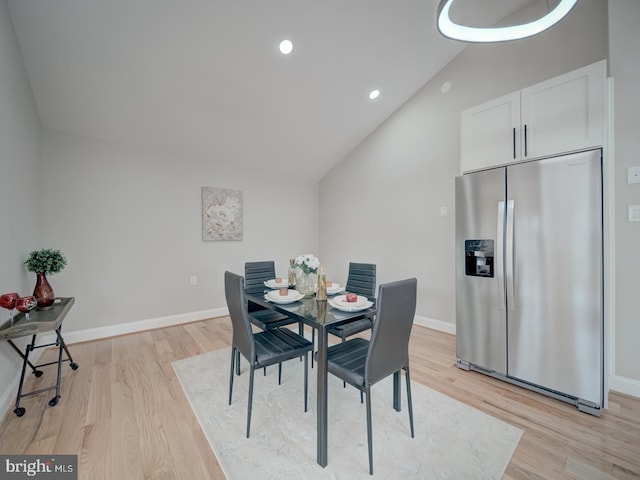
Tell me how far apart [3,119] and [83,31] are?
3.20ft

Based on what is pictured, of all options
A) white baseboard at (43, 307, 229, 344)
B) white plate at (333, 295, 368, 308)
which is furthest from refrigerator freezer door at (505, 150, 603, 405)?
white baseboard at (43, 307, 229, 344)

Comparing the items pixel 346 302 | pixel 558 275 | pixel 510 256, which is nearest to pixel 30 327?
pixel 346 302

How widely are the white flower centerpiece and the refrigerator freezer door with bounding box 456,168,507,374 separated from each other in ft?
4.55

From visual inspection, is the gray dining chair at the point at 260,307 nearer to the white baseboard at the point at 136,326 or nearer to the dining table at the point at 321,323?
the dining table at the point at 321,323

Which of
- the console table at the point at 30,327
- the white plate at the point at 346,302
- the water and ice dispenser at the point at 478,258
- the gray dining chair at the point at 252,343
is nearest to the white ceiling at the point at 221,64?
the console table at the point at 30,327

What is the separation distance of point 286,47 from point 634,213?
3402 millimetres

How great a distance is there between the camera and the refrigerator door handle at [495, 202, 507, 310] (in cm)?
223

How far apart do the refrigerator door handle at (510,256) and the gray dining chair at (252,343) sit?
5.46ft

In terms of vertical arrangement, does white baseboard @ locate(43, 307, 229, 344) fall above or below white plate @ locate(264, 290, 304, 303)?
below

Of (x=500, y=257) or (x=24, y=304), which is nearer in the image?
(x=24, y=304)

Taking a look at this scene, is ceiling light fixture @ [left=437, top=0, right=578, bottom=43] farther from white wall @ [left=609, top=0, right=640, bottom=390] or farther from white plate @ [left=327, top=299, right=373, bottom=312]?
white plate @ [left=327, top=299, right=373, bottom=312]

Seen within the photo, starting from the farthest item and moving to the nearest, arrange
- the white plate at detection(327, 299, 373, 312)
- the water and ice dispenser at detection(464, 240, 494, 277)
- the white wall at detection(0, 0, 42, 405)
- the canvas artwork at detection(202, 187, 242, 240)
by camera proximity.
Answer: the canvas artwork at detection(202, 187, 242, 240), the water and ice dispenser at detection(464, 240, 494, 277), the white wall at detection(0, 0, 42, 405), the white plate at detection(327, 299, 373, 312)

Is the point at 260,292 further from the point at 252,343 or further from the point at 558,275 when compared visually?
the point at 558,275

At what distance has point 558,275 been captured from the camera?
6.54 feet
